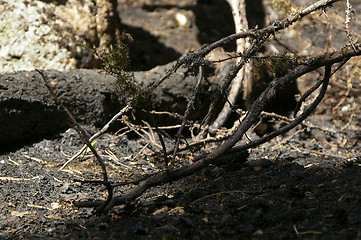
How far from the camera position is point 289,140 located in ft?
12.2

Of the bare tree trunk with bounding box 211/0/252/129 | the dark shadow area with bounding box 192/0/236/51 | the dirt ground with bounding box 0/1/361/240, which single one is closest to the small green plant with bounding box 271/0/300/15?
the bare tree trunk with bounding box 211/0/252/129

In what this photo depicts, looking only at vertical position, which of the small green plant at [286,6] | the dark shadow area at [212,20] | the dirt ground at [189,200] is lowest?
the dirt ground at [189,200]

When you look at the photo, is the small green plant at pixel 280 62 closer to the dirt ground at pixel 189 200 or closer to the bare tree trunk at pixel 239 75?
the dirt ground at pixel 189 200

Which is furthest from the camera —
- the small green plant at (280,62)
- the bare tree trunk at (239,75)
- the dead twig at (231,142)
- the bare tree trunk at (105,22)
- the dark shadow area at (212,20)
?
the dark shadow area at (212,20)

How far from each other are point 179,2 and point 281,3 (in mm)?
2560

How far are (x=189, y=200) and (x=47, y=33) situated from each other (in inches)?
105

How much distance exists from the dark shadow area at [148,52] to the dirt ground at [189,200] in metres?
2.23

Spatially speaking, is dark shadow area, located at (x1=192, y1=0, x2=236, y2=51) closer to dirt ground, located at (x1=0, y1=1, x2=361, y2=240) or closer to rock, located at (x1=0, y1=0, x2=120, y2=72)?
rock, located at (x1=0, y1=0, x2=120, y2=72)

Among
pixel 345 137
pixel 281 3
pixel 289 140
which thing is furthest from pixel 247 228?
pixel 281 3

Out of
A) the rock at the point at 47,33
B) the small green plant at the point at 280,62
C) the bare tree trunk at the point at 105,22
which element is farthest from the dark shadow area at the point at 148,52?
the small green plant at the point at 280,62

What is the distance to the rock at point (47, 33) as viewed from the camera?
3.88 m

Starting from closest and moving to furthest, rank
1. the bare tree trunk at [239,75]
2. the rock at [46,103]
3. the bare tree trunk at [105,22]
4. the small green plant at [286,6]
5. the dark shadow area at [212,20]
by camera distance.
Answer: the rock at [46,103], the bare tree trunk at [239,75], the small green plant at [286,6], the bare tree trunk at [105,22], the dark shadow area at [212,20]

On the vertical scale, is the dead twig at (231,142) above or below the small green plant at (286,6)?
below

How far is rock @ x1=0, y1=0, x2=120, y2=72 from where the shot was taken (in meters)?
3.88
